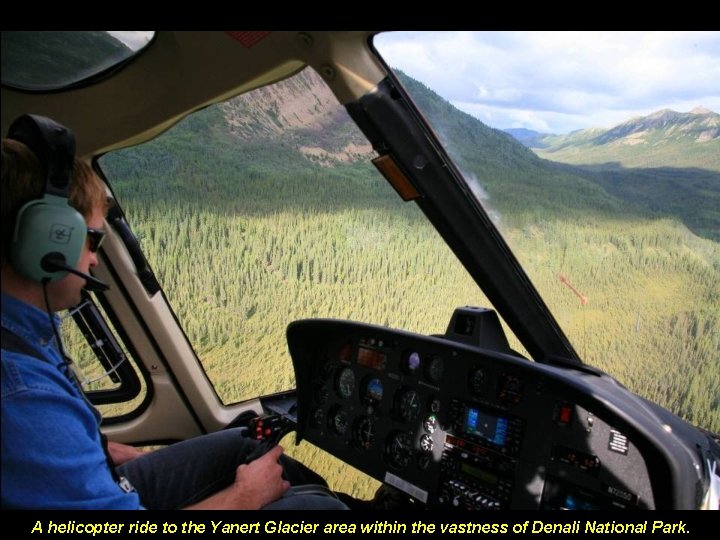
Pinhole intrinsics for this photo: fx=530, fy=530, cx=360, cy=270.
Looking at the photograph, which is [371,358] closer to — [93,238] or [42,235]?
[93,238]

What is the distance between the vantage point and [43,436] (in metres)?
0.97

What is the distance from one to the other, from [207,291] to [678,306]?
1923 mm

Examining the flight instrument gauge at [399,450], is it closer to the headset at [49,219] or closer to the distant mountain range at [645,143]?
the distant mountain range at [645,143]

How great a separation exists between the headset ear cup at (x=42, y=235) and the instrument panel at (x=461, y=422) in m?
1.36

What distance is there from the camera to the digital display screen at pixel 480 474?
1.93 m

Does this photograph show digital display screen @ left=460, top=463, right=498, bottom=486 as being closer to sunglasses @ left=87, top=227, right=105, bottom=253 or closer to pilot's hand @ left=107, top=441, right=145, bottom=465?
pilot's hand @ left=107, top=441, right=145, bottom=465

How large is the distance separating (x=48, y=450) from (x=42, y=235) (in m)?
0.41

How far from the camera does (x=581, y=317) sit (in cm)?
173

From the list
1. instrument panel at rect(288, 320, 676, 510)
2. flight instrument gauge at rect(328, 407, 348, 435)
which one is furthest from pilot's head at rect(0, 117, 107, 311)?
flight instrument gauge at rect(328, 407, 348, 435)

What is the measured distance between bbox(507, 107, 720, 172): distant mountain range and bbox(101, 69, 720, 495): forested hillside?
5 centimetres

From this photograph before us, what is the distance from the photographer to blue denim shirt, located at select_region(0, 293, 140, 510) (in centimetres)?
94

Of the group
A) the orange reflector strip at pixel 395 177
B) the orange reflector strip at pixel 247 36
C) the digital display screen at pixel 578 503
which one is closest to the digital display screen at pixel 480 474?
the digital display screen at pixel 578 503
